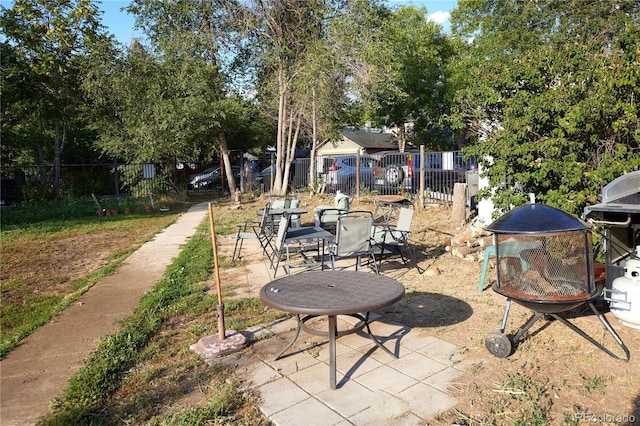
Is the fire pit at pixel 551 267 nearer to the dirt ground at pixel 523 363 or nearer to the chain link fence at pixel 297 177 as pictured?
the dirt ground at pixel 523 363

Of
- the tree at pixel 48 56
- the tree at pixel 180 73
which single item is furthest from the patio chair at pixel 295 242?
the tree at pixel 48 56

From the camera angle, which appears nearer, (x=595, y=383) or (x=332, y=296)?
(x=595, y=383)

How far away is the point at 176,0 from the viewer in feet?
52.1

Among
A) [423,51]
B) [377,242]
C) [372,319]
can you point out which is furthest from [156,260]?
[423,51]

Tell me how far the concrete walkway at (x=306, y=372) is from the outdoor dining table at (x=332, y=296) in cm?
18

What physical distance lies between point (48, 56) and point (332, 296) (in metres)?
17.0

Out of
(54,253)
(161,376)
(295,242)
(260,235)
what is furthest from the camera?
(54,253)

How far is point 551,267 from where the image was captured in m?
3.32

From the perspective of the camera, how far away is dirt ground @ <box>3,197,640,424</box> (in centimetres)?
267

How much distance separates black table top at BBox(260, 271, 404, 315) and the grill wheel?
32.7 inches

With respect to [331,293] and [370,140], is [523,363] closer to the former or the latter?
[331,293]

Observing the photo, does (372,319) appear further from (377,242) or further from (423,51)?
(423,51)

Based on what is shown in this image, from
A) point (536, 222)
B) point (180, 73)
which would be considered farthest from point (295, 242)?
point (180, 73)

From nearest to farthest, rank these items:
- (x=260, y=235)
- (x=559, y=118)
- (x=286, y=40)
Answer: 1. (x=559, y=118)
2. (x=260, y=235)
3. (x=286, y=40)
